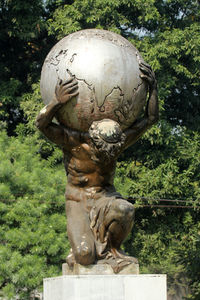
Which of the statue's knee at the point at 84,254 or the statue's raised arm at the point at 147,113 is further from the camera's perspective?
the statue's raised arm at the point at 147,113

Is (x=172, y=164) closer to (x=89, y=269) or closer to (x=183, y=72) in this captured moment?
(x=183, y=72)

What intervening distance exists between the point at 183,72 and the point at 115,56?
37.7 ft

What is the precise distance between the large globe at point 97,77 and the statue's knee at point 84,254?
1282 millimetres

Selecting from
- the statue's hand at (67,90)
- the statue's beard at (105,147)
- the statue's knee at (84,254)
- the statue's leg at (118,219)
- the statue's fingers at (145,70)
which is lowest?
the statue's knee at (84,254)

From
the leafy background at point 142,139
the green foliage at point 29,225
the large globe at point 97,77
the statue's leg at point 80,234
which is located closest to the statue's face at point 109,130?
the large globe at point 97,77

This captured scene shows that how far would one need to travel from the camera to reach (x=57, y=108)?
6992 millimetres

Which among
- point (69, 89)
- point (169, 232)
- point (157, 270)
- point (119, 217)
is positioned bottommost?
point (157, 270)

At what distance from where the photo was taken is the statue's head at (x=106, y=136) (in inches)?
272

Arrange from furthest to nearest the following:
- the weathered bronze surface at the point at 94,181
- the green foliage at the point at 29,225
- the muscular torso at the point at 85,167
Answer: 1. the green foliage at the point at 29,225
2. the muscular torso at the point at 85,167
3. the weathered bronze surface at the point at 94,181

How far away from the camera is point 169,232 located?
1792 cm

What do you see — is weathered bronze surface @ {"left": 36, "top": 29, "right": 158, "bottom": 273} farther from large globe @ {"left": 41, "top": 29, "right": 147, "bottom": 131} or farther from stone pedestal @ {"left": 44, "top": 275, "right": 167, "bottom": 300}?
Answer: stone pedestal @ {"left": 44, "top": 275, "right": 167, "bottom": 300}

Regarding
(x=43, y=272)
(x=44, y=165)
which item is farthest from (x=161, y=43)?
(x=43, y=272)

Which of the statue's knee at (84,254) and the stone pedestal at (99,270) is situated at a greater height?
the statue's knee at (84,254)

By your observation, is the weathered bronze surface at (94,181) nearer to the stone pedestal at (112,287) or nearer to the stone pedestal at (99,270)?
the stone pedestal at (99,270)
